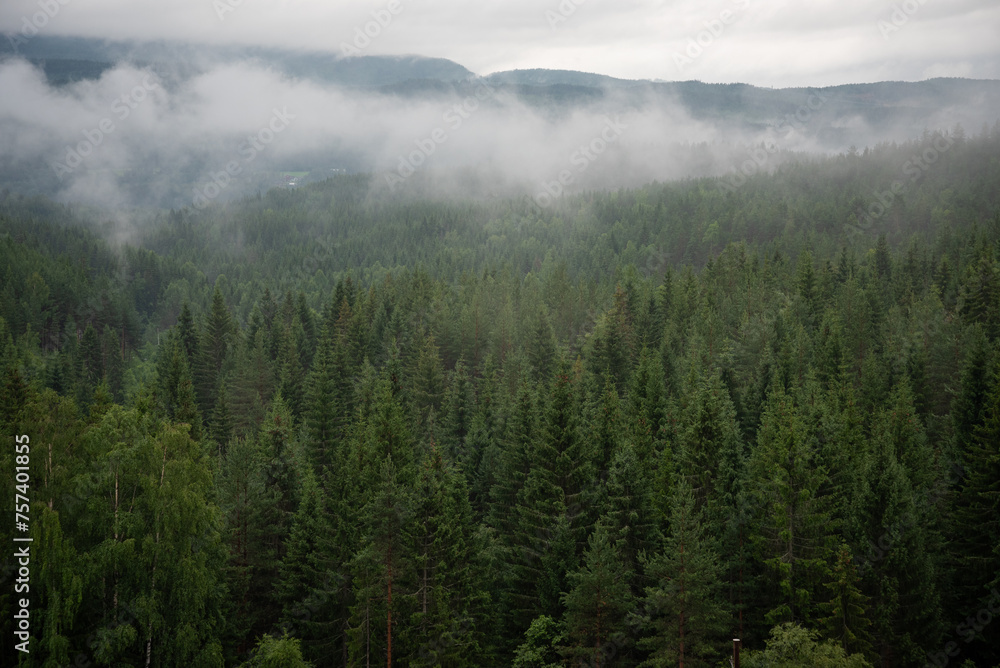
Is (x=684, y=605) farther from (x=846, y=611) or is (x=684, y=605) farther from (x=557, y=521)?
(x=557, y=521)

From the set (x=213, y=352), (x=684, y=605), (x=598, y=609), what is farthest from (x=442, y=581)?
(x=213, y=352)

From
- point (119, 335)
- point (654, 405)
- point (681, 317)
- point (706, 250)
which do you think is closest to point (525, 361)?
point (654, 405)

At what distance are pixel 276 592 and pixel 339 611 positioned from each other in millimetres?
3001

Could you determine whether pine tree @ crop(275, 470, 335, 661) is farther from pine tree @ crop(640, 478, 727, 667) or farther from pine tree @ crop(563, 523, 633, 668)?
pine tree @ crop(640, 478, 727, 667)

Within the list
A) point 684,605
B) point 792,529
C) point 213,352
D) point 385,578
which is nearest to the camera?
point 684,605

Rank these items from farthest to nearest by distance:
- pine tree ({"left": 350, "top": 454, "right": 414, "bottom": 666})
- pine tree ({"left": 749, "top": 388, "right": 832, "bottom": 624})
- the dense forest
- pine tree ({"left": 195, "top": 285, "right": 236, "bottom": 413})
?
pine tree ({"left": 195, "top": 285, "right": 236, "bottom": 413}) < pine tree ({"left": 350, "top": 454, "right": 414, "bottom": 666}) < pine tree ({"left": 749, "top": 388, "right": 832, "bottom": 624}) < the dense forest

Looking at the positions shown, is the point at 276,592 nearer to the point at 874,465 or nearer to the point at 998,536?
the point at 874,465

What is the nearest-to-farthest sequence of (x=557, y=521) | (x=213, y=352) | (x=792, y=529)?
(x=792, y=529) → (x=557, y=521) → (x=213, y=352)

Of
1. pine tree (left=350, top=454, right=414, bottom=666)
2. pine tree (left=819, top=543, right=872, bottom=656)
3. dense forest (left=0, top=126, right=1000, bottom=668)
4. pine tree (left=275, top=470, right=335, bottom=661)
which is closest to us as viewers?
dense forest (left=0, top=126, right=1000, bottom=668)

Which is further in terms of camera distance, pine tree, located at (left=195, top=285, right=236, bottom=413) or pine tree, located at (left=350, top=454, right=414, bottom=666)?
pine tree, located at (left=195, top=285, right=236, bottom=413)

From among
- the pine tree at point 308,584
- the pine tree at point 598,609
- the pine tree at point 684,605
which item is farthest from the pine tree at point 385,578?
the pine tree at point 684,605

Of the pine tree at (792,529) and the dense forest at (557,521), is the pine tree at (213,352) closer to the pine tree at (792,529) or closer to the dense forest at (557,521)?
the dense forest at (557,521)

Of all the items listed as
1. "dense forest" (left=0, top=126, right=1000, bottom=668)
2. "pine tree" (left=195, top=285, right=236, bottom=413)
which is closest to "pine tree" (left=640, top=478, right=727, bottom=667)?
"dense forest" (left=0, top=126, right=1000, bottom=668)

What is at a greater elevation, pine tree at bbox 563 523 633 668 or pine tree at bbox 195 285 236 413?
pine tree at bbox 563 523 633 668
